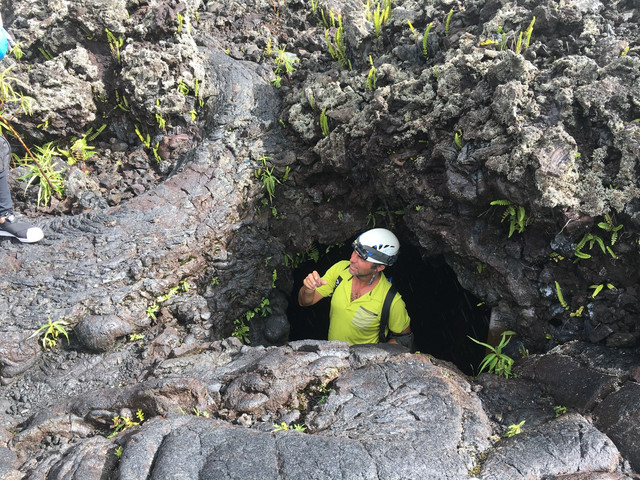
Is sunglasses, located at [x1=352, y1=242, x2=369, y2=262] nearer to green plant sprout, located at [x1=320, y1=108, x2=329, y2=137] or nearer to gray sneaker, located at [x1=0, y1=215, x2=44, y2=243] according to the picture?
green plant sprout, located at [x1=320, y1=108, x2=329, y2=137]

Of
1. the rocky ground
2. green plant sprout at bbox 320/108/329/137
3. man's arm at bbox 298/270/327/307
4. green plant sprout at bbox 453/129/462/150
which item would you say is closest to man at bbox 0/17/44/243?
the rocky ground

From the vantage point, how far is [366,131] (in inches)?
185

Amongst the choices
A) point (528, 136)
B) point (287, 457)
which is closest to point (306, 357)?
point (287, 457)

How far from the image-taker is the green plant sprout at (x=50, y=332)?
3.92 m

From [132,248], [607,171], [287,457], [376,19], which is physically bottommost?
[287,457]

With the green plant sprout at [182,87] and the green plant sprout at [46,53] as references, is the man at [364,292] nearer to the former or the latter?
the green plant sprout at [182,87]

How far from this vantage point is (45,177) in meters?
4.95

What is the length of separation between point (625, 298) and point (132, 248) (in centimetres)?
423

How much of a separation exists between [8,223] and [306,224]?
9.59ft

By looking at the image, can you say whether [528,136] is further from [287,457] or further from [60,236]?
[60,236]

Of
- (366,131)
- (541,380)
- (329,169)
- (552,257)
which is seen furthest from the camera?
(329,169)

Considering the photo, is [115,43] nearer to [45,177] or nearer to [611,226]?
[45,177]

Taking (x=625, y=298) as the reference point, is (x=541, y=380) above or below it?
below

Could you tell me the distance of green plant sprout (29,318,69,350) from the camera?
3.92 metres
